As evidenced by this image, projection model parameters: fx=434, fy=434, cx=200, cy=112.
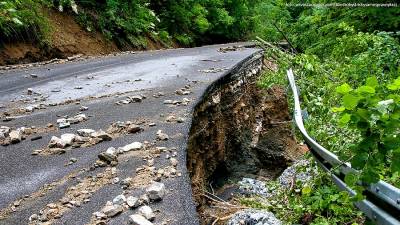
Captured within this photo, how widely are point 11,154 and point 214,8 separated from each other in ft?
84.7

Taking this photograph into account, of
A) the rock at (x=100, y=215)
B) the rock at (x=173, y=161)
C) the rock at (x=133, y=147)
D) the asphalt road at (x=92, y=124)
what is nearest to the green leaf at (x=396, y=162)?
the asphalt road at (x=92, y=124)

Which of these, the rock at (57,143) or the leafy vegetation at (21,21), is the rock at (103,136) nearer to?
the rock at (57,143)

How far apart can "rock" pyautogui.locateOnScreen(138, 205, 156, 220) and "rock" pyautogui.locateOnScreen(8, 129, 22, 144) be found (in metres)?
2.45

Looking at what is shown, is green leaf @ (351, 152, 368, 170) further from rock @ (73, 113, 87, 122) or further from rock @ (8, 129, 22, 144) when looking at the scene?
rock @ (73, 113, 87, 122)

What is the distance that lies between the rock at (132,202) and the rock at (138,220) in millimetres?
204

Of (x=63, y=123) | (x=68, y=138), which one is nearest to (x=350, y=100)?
(x=68, y=138)

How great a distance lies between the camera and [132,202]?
3342mm

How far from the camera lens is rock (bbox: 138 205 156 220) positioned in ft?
10.4

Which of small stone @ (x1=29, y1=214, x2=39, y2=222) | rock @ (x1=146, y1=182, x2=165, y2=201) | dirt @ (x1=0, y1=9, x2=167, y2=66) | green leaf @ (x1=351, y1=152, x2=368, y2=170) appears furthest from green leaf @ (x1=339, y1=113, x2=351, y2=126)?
dirt @ (x1=0, y1=9, x2=167, y2=66)

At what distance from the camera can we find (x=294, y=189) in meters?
5.00

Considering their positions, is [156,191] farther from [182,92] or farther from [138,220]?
[182,92]

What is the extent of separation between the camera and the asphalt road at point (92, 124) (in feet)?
11.2

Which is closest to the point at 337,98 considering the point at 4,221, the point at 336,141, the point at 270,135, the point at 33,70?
the point at 336,141

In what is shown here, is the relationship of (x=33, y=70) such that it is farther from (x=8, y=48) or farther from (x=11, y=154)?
(x=11, y=154)
